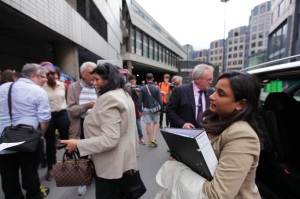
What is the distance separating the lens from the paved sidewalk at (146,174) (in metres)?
2.26

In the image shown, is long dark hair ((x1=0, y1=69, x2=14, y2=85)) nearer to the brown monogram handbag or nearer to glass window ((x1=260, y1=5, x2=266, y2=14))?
the brown monogram handbag

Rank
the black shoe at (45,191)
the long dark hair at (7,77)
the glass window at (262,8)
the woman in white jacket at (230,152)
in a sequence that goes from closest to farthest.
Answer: the woman in white jacket at (230,152) → the black shoe at (45,191) → the long dark hair at (7,77) → the glass window at (262,8)

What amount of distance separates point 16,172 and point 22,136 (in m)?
0.64

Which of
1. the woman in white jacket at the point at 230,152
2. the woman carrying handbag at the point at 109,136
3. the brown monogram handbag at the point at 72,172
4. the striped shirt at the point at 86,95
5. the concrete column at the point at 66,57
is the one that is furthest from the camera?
the concrete column at the point at 66,57

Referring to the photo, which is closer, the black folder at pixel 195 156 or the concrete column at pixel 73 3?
the black folder at pixel 195 156

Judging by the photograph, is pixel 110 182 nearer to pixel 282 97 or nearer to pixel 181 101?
pixel 181 101

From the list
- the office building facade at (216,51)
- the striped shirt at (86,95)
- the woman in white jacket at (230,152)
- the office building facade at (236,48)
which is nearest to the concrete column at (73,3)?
the striped shirt at (86,95)

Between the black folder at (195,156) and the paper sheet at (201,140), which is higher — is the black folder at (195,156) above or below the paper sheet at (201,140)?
below

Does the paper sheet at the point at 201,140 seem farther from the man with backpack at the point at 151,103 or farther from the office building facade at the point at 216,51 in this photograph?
the office building facade at the point at 216,51

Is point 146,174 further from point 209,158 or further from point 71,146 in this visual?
point 209,158

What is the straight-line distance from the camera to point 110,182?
140 cm

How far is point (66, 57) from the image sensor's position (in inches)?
271

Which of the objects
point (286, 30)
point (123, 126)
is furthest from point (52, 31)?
point (286, 30)

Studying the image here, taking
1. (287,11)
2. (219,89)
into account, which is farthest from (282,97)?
(287,11)
